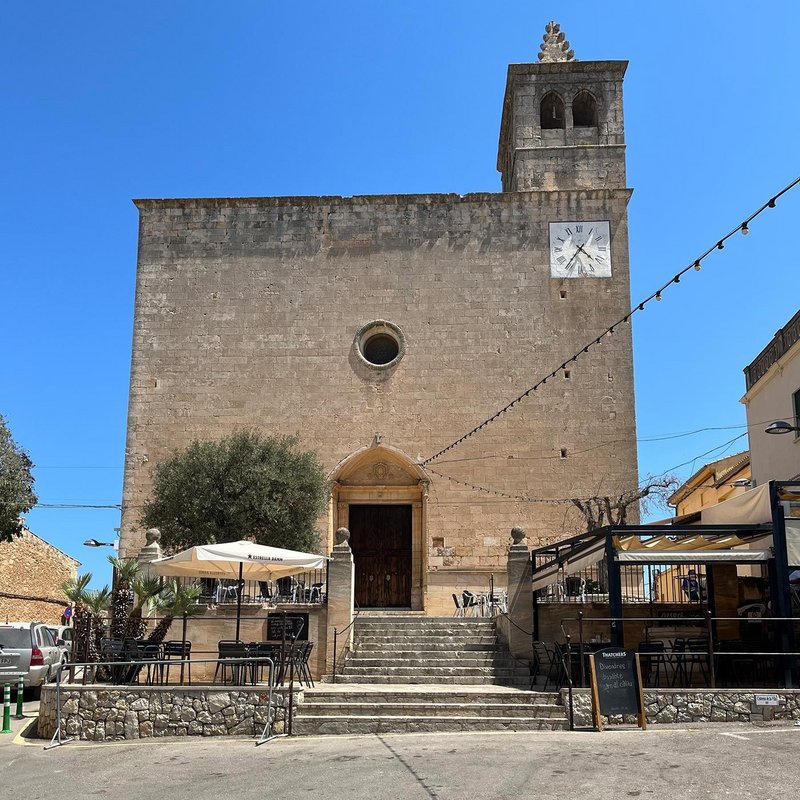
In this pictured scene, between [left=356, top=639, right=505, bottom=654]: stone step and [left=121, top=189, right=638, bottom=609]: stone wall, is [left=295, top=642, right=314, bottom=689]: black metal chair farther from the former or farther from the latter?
[left=121, top=189, right=638, bottom=609]: stone wall

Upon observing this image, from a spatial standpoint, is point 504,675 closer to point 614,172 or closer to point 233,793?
point 233,793

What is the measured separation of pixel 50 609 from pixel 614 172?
2314 centimetres

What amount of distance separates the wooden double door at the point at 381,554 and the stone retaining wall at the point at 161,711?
33.5 feet

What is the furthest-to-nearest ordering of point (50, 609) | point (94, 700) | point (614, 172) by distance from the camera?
1. point (50, 609)
2. point (614, 172)
3. point (94, 700)

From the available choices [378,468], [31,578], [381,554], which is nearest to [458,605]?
[381,554]

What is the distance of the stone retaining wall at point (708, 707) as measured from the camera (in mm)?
11156

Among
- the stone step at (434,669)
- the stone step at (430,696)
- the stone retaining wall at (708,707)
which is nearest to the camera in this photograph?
the stone retaining wall at (708,707)

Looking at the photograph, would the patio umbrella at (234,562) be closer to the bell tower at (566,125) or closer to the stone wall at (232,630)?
the stone wall at (232,630)

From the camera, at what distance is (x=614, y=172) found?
23438mm

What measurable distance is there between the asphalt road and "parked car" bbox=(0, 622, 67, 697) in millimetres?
3866

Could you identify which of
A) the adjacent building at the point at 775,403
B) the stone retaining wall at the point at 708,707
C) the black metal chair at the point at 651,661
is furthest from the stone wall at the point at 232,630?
the adjacent building at the point at 775,403

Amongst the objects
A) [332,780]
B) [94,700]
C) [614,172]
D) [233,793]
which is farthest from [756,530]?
[614,172]

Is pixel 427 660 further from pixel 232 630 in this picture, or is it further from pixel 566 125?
pixel 566 125

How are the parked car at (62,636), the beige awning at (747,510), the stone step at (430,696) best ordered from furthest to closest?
the parked car at (62,636) → the beige awning at (747,510) → the stone step at (430,696)
